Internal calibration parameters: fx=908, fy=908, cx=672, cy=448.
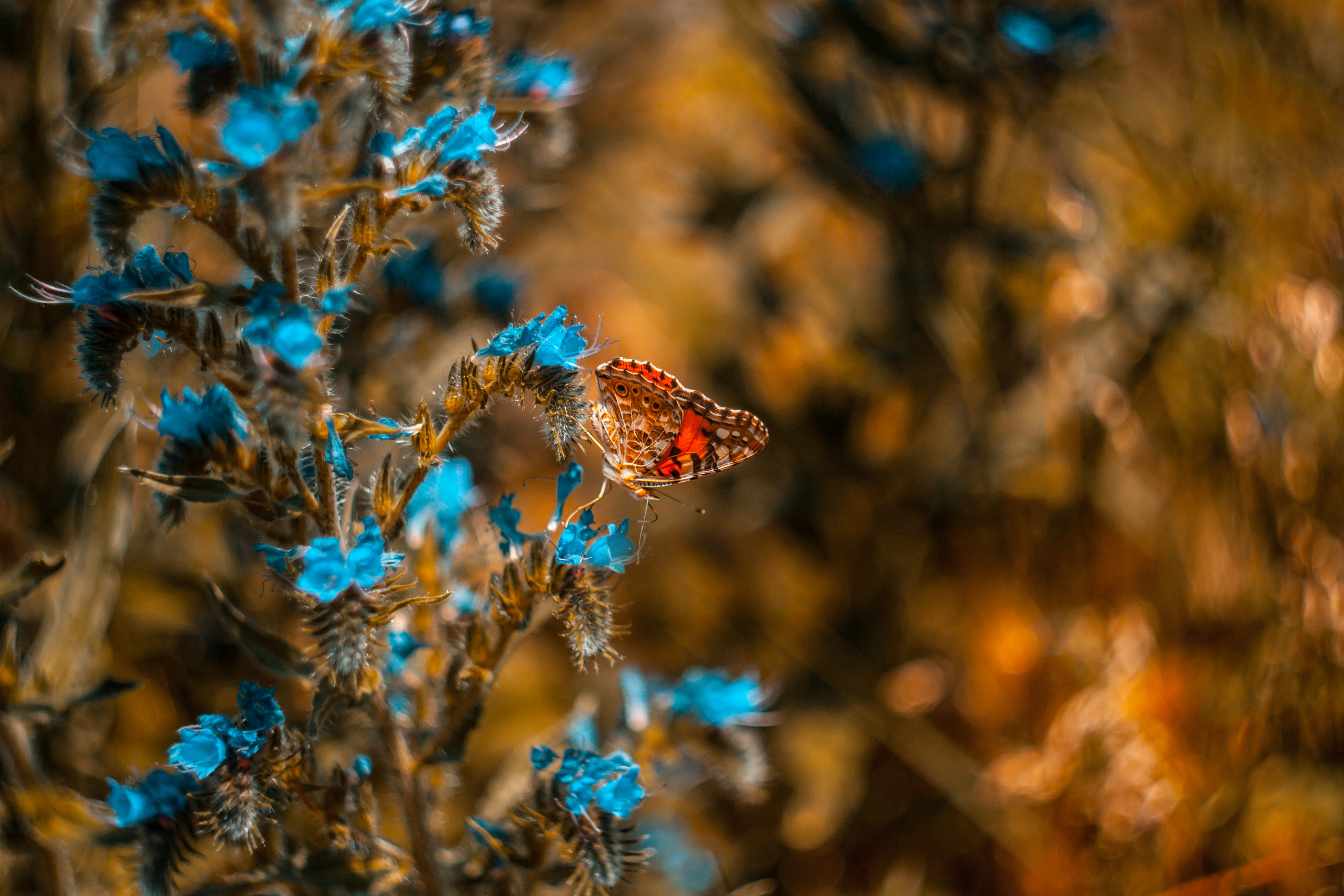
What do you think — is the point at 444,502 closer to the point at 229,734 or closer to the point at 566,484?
the point at 566,484

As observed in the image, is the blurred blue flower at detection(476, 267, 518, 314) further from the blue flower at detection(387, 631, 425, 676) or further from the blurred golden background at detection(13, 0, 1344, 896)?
the blue flower at detection(387, 631, 425, 676)

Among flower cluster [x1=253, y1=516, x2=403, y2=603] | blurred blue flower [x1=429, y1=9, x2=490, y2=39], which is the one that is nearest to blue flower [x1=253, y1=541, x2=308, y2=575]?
flower cluster [x1=253, y1=516, x2=403, y2=603]

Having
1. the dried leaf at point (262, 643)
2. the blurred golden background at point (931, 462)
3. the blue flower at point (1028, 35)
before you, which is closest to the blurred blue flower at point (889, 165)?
the blurred golden background at point (931, 462)

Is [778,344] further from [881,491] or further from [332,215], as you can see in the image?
[332,215]

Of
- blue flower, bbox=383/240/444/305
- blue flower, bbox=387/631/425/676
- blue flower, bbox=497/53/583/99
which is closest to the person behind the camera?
blue flower, bbox=387/631/425/676

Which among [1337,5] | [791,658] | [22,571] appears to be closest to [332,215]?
[22,571]

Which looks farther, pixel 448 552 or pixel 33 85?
pixel 33 85

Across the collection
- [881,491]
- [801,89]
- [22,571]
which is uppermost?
[801,89]
